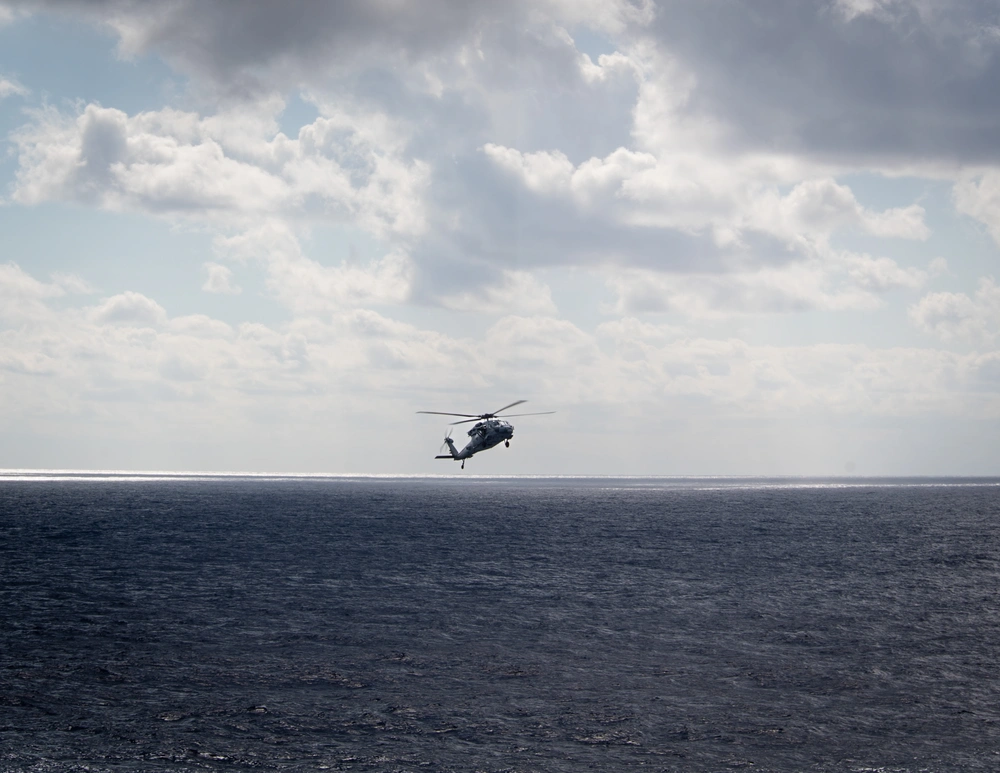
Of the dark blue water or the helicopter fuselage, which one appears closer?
the dark blue water

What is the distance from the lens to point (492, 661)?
161ft

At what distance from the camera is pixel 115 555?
96.7 meters

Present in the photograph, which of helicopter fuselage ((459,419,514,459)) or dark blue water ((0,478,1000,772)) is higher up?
helicopter fuselage ((459,419,514,459))

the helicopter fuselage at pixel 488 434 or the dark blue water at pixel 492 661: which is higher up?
the helicopter fuselage at pixel 488 434

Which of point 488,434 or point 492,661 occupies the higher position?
point 488,434

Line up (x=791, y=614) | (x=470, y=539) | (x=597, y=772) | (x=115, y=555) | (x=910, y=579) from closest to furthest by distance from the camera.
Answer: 1. (x=597, y=772)
2. (x=791, y=614)
3. (x=910, y=579)
4. (x=115, y=555)
5. (x=470, y=539)

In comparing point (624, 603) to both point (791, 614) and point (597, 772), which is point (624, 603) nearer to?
point (791, 614)

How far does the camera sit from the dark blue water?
36094 millimetres

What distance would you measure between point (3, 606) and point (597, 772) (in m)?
50.6

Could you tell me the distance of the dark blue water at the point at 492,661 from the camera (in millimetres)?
36094

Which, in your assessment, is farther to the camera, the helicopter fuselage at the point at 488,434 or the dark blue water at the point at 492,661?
the helicopter fuselage at the point at 488,434

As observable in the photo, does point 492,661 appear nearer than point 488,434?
Yes

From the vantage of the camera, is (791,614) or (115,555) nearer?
(791,614)

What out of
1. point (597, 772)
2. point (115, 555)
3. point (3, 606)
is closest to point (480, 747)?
point (597, 772)
